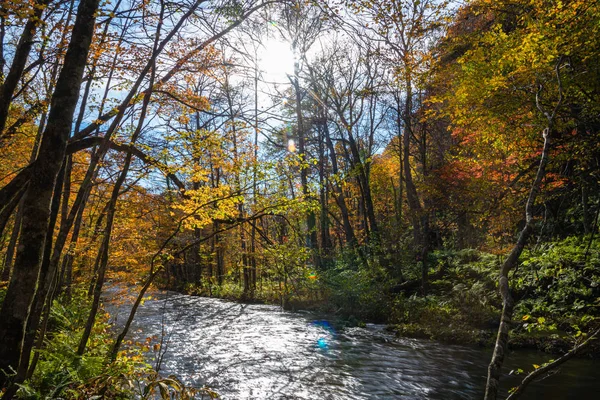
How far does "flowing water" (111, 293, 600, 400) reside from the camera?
268 inches

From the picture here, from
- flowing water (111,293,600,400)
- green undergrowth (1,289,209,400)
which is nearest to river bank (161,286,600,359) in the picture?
flowing water (111,293,600,400)

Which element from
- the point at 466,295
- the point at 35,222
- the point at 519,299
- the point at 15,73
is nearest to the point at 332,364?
the point at 519,299

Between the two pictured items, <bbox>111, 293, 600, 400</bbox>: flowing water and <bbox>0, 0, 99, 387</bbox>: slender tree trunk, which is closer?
<bbox>0, 0, 99, 387</bbox>: slender tree trunk

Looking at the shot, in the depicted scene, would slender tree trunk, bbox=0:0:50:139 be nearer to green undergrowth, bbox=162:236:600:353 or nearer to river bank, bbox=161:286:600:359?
green undergrowth, bbox=162:236:600:353

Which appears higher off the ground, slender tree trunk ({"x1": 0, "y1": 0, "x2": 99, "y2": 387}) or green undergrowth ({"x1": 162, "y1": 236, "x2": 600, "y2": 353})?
slender tree trunk ({"x1": 0, "y1": 0, "x2": 99, "y2": 387})

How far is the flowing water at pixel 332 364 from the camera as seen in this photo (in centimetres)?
680

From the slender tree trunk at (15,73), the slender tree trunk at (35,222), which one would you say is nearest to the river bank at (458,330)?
the slender tree trunk at (35,222)

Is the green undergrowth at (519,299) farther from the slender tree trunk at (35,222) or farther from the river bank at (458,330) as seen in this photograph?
the slender tree trunk at (35,222)

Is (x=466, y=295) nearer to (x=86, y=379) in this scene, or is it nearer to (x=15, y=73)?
(x=86, y=379)

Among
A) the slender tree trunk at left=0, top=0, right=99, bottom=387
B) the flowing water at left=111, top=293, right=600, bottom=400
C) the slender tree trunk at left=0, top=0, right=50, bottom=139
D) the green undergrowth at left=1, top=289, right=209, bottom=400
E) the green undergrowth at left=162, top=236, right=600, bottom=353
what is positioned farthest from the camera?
the green undergrowth at left=162, top=236, right=600, bottom=353

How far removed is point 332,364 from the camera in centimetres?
860

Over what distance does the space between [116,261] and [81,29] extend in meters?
8.74

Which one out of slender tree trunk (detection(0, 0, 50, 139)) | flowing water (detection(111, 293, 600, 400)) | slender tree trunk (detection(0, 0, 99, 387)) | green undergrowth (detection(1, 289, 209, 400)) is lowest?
flowing water (detection(111, 293, 600, 400))

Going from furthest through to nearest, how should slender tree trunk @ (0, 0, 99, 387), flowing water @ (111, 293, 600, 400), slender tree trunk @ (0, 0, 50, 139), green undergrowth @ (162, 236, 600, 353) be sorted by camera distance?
green undergrowth @ (162, 236, 600, 353) → flowing water @ (111, 293, 600, 400) → slender tree trunk @ (0, 0, 50, 139) → slender tree trunk @ (0, 0, 99, 387)
